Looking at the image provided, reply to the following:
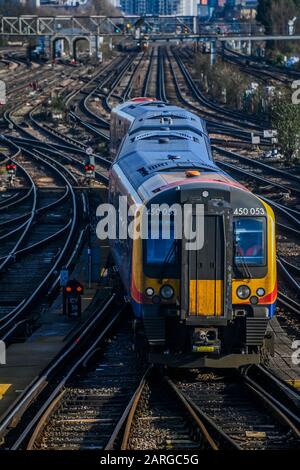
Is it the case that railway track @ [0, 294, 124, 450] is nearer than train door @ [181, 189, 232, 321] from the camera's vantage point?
Yes

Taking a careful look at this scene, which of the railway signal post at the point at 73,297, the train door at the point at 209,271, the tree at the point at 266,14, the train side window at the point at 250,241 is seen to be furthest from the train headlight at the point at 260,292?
the tree at the point at 266,14

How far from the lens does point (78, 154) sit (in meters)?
38.3

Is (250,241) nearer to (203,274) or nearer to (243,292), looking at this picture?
(243,292)

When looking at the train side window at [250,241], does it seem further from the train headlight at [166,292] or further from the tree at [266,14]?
the tree at [266,14]

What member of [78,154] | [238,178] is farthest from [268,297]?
[78,154]

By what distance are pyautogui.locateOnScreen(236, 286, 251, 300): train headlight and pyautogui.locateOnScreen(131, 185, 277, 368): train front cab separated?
0.5 inches

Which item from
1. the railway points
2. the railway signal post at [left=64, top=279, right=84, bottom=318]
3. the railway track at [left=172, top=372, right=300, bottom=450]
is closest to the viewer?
the railway track at [left=172, top=372, right=300, bottom=450]

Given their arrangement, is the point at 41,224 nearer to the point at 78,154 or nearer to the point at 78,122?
the point at 78,154

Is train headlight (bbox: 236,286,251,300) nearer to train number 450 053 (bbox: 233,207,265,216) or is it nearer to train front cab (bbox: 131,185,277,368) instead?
train front cab (bbox: 131,185,277,368)

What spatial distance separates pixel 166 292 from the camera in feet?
40.6

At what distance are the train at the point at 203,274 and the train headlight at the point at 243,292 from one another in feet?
0.03

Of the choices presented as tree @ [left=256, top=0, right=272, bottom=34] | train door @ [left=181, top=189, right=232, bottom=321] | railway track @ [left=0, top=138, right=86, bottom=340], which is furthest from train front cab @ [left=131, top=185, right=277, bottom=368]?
tree @ [left=256, top=0, right=272, bottom=34]

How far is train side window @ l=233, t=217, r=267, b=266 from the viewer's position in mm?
12328

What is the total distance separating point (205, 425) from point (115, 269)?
6.72m
